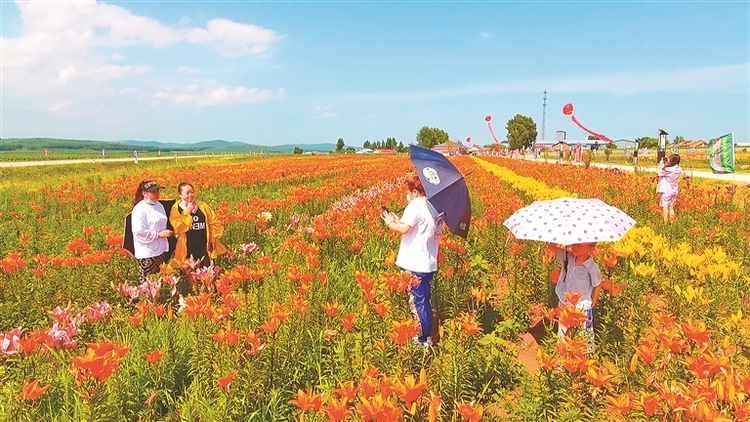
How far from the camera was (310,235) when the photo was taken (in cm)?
600

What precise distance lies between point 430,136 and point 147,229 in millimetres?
119053

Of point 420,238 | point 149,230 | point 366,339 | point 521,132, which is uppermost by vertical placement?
point 521,132

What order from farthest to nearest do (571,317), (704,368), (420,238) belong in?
1. (420,238)
2. (571,317)
3. (704,368)

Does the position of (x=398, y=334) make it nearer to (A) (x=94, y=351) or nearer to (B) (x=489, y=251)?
(A) (x=94, y=351)

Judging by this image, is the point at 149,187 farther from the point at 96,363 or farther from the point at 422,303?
the point at 422,303

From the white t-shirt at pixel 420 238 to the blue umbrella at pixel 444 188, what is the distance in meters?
0.16

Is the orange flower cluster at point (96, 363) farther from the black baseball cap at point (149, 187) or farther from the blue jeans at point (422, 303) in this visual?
the black baseball cap at point (149, 187)

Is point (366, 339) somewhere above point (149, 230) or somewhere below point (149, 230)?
below

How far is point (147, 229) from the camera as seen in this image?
15.6ft

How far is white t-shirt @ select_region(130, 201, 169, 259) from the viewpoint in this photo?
4.72 meters

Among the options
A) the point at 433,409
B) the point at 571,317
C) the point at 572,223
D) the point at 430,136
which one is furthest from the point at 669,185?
the point at 430,136

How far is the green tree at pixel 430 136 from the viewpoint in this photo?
Result: 11856 cm

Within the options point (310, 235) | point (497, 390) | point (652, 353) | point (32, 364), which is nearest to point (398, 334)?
point (497, 390)

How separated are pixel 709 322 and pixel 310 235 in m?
4.52
